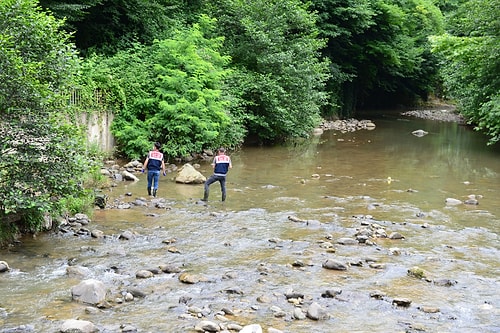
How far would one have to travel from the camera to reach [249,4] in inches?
1015

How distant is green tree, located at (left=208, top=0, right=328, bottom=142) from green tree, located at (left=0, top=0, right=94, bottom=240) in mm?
13920

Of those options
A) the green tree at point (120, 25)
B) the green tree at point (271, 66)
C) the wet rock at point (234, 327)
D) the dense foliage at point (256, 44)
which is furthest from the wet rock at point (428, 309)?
the green tree at point (120, 25)

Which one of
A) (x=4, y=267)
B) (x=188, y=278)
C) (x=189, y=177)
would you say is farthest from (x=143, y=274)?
(x=189, y=177)

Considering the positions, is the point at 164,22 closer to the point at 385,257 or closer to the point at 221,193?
the point at 221,193

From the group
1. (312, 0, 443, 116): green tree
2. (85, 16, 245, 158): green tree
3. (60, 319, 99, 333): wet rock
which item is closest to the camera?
(60, 319, 99, 333): wet rock

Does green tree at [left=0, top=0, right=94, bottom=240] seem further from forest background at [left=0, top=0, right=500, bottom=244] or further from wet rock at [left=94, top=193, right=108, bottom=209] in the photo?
wet rock at [left=94, top=193, right=108, bottom=209]

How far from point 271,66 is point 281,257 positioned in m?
16.3

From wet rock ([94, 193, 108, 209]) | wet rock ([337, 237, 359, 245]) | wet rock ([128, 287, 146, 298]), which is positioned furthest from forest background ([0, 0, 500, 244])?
wet rock ([337, 237, 359, 245])

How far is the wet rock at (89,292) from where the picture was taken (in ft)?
23.9

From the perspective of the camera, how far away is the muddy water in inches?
283

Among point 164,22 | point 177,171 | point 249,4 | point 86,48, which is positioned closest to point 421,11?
point 249,4

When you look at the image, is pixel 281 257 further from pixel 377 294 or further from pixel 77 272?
pixel 77 272

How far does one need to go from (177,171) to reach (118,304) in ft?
37.6

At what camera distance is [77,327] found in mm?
6320
